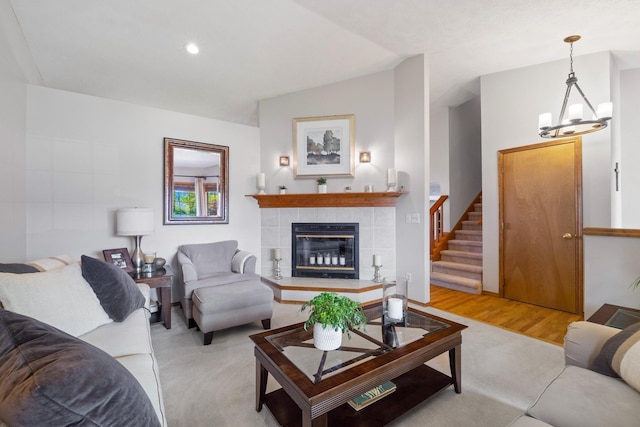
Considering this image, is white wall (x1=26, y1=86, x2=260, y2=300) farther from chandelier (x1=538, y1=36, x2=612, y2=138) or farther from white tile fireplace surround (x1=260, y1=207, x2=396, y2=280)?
chandelier (x1=538, y1=36, x2=612, y2=138)

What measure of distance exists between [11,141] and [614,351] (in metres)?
4.33

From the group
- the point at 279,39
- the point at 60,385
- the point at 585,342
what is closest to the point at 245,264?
the point at 279,39

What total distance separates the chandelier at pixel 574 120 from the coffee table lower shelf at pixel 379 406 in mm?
2645

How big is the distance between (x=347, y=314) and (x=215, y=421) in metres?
0.98

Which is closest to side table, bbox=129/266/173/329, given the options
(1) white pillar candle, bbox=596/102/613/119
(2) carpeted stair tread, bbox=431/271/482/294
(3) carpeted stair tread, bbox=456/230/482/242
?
(2) carpeted stair tread, bbox=431/271/482/294

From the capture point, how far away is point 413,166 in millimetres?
3695

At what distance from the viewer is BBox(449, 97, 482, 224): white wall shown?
5629 mm

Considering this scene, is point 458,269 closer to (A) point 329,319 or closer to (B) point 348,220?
(B) point 348,220

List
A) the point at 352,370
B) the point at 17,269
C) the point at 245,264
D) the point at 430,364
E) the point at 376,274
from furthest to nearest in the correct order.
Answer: the point at 376,274 → the point at 245,264 → the point at 430,364 → the point at 17,269 → the point at 352,370

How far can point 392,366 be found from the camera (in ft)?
4.71

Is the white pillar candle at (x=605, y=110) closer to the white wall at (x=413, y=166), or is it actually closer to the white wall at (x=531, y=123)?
the white wall at (x=531, y=123)

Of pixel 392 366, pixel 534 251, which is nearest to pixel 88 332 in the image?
pixel 392 366

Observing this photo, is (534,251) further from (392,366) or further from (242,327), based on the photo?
(242,327)

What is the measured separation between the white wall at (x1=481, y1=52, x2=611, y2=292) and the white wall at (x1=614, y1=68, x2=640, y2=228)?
2.38 ft
